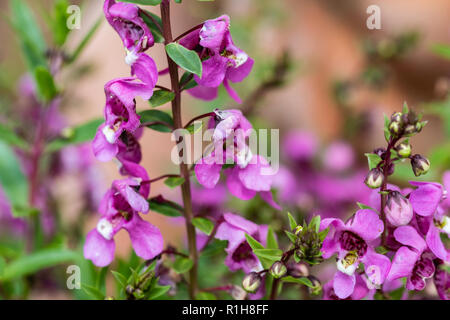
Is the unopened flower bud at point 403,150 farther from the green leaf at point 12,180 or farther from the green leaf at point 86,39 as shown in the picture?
the green leaf at point 12,180

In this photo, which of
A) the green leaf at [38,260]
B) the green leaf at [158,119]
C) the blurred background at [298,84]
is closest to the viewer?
the green leaf at [158,119]

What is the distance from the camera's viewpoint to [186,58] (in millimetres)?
551

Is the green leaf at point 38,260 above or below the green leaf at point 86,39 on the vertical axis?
below

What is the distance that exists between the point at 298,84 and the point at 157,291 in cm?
138

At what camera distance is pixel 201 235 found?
0.73 meters

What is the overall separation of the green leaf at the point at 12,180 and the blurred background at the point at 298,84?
0.12 m

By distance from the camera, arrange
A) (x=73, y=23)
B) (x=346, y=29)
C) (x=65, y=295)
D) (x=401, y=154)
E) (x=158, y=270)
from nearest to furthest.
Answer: (x=401, y=154) → (x=158, y=270) → (x=73, y=23) → (x=65, y=295) → (x=346, y=29)

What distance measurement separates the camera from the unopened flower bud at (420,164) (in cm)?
55

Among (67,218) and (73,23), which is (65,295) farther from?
(73,23)

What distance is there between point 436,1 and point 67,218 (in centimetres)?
137

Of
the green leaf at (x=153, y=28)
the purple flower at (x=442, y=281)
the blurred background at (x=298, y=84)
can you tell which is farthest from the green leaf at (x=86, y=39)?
the purple flower at (x=442, y=281)

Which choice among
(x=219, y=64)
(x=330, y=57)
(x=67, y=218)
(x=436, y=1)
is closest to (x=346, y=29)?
(x=330, y=57)

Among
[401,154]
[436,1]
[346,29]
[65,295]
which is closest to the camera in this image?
[401,154]

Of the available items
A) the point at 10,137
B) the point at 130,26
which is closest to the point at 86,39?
the point at 10,137
